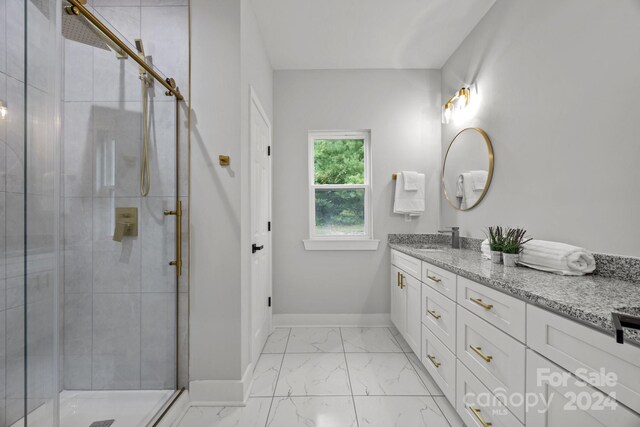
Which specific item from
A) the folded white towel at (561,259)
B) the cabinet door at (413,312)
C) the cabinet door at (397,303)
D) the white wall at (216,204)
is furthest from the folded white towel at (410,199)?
the white wall at (216,204)

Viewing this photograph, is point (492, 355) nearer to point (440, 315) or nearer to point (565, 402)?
point (565, 402)

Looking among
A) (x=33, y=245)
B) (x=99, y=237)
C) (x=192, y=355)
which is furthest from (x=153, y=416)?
(x=33, y=245)

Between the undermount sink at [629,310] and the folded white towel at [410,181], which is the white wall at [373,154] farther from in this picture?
the undermount sink at [629,310]

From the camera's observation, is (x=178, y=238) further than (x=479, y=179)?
No

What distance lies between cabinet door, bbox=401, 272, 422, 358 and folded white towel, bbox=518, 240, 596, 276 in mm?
798


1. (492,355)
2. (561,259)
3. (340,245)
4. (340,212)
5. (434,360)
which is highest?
(340,212)

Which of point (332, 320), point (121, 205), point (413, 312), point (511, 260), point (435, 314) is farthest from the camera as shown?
point (332, 320)

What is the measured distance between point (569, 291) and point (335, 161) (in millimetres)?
2341

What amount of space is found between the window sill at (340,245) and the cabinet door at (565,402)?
1.95 metres

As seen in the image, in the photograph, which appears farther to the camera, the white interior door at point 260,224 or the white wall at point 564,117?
the white interior door at point 260,224

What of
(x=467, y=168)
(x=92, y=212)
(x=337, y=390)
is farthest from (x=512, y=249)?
(x=92, y=212)

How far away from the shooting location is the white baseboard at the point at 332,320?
9.58ft

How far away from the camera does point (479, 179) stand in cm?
227

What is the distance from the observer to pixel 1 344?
98cm
